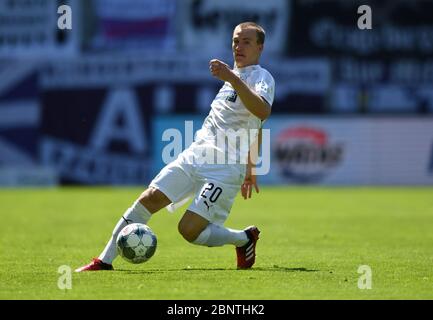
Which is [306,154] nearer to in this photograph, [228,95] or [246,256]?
[246,256]

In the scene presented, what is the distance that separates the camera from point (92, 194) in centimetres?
2816

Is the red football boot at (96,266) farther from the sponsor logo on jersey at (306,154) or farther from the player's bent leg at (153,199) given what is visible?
the sponsor logo on jersey at (306,154)

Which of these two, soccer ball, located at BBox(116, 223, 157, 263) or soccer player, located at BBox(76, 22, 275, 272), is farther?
soccer player, located at BBox(76, 22, 275, 272)

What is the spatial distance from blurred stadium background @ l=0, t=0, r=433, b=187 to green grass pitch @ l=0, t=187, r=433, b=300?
6416mm

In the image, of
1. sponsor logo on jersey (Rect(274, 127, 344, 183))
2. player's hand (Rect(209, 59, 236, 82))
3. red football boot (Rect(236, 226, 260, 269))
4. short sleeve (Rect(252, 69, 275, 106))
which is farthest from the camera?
sponsor logo on jersey (Rect(274, 127, 344, 183))

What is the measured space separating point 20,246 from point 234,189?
3964 millimetres

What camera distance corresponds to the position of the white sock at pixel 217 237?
407 inches

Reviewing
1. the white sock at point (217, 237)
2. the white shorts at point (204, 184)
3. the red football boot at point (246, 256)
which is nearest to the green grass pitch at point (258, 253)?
the red football boot at point (246, 256)

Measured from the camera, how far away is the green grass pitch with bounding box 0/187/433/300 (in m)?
8.72

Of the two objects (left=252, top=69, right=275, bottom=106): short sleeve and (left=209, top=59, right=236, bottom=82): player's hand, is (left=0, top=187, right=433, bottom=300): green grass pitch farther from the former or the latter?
(left=209, top=59, right=236, bottom=82): player's hand

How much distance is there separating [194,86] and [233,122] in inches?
906

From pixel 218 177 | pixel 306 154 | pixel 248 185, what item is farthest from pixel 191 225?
pixel 306 154

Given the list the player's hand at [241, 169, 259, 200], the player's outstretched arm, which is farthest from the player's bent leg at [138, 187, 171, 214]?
the player's outstretched arm
